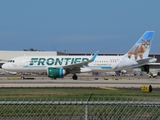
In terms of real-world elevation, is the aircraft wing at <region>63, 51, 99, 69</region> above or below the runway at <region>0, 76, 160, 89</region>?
above

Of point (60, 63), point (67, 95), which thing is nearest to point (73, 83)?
point (60, 63)

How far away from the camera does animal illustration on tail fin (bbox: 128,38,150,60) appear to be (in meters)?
57.2

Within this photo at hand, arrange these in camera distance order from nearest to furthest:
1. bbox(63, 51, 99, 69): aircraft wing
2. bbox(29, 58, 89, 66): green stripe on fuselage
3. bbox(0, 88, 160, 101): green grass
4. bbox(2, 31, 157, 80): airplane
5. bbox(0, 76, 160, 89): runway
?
bbox(0, 88, 160, 101): green grass
bbox(0, 76, 160, 89): runway
bbox(63, 51, 99, 69): aircraft wing
bbox(2, 31, 157, 80): airplane
bbox(29, 58, 89, 66): green stripe on fuselage

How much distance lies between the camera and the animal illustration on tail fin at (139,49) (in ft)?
188

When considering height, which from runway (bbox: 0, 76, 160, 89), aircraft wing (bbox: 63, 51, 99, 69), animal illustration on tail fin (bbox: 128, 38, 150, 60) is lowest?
runway (bbox: 0, 76, 160, 89)

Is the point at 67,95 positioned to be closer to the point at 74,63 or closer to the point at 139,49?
the point at 74,63

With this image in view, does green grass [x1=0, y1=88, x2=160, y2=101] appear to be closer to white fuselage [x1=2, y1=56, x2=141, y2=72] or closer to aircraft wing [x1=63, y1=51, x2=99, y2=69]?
aircraft wing [x1=63, y1=51, x2=99, y2=69]

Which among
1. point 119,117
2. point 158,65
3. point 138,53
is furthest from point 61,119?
point 158,65

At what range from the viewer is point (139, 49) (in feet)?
190

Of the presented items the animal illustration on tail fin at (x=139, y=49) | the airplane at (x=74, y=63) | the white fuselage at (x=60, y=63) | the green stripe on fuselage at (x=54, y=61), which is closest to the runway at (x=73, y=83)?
the airplane at (x=74, y=63)

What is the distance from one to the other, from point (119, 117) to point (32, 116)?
3.37m

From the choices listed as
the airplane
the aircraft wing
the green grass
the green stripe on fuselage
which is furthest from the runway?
the green grass

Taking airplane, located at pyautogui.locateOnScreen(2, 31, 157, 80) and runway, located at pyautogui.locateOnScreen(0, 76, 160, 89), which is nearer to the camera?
runway, located at pyautogui.locateOnScreen(0, 76, 160, 89)

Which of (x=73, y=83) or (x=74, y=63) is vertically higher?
(x=74, y=63)
